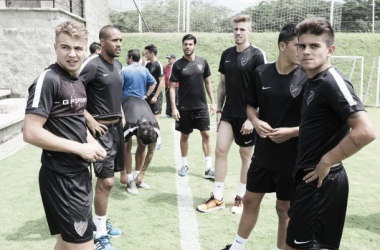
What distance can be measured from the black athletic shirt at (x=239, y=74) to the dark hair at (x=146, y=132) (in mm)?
1161

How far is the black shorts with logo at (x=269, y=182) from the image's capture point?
3.45 meters

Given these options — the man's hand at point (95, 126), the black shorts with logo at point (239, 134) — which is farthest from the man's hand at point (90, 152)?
the black shorts with logo at point (239, 134)

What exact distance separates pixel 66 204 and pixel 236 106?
302 cm

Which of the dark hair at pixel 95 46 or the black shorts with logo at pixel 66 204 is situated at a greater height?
the dark hair at pixel 95 46

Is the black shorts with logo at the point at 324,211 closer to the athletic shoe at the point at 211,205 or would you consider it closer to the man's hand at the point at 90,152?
the man's hand at the point at 90,152

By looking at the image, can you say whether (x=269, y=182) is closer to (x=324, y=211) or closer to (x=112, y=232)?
(x=324, y=211)

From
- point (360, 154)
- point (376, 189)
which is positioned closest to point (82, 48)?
point (376, 189)

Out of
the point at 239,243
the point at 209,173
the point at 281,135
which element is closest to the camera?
the point at 281,135

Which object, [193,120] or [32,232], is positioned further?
[193,120]

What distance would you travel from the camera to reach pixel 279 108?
3.56m

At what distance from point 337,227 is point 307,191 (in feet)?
1.05

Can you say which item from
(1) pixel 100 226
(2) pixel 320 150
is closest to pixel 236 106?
(1) pixel 100 226

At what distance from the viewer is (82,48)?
9.18 ft

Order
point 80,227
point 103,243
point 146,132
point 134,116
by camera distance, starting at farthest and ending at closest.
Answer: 1. point 134,116
2. point 146,132
3. point 103,243
4. point 80,227
